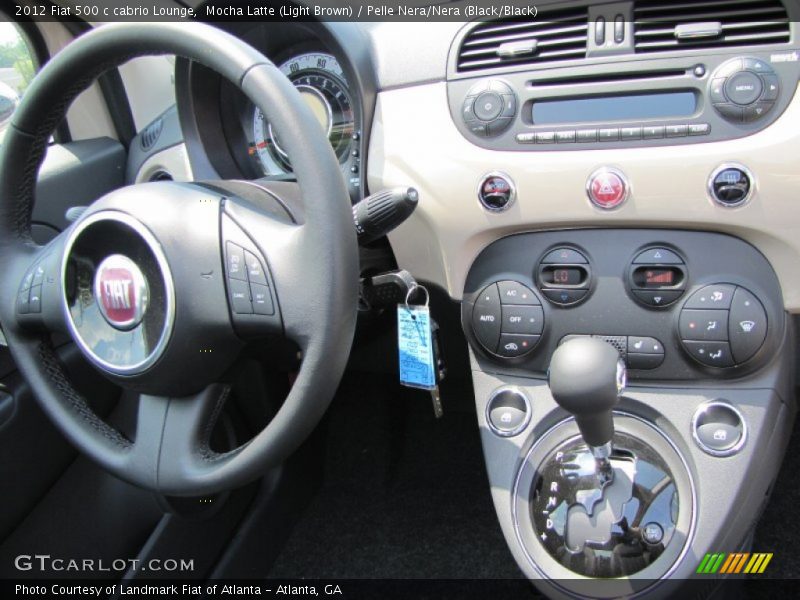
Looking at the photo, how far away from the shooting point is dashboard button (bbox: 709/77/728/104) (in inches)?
40.5

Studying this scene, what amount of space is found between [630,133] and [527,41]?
0.71ft

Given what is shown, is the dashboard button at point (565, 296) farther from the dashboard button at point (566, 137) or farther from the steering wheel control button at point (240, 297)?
the steering wheel control button at point (240, 297)

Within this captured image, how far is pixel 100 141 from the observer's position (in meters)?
1.72

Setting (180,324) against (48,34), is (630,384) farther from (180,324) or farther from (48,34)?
(48,34)

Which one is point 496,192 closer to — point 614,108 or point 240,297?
point 614,108

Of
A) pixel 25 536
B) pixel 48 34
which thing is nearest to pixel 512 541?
pixel 25 536

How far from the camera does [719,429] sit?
107 cm

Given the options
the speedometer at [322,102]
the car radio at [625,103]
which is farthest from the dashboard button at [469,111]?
the speedometer at [322,102]

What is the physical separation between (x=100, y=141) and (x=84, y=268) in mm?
868

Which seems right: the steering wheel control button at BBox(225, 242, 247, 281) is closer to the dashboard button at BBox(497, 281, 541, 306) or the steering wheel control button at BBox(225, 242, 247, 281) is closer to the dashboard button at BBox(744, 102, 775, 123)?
the dashboard button at BBox(497, 281, 541, 306)

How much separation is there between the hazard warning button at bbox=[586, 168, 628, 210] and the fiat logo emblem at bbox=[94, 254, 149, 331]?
2.07 ft

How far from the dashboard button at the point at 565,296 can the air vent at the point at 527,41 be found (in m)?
0.35

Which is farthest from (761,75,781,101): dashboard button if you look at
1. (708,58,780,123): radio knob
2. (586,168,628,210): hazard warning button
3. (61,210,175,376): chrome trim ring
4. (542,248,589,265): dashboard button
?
(61,210,175,376): chrome trim ring

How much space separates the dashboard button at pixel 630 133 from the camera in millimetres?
1063
